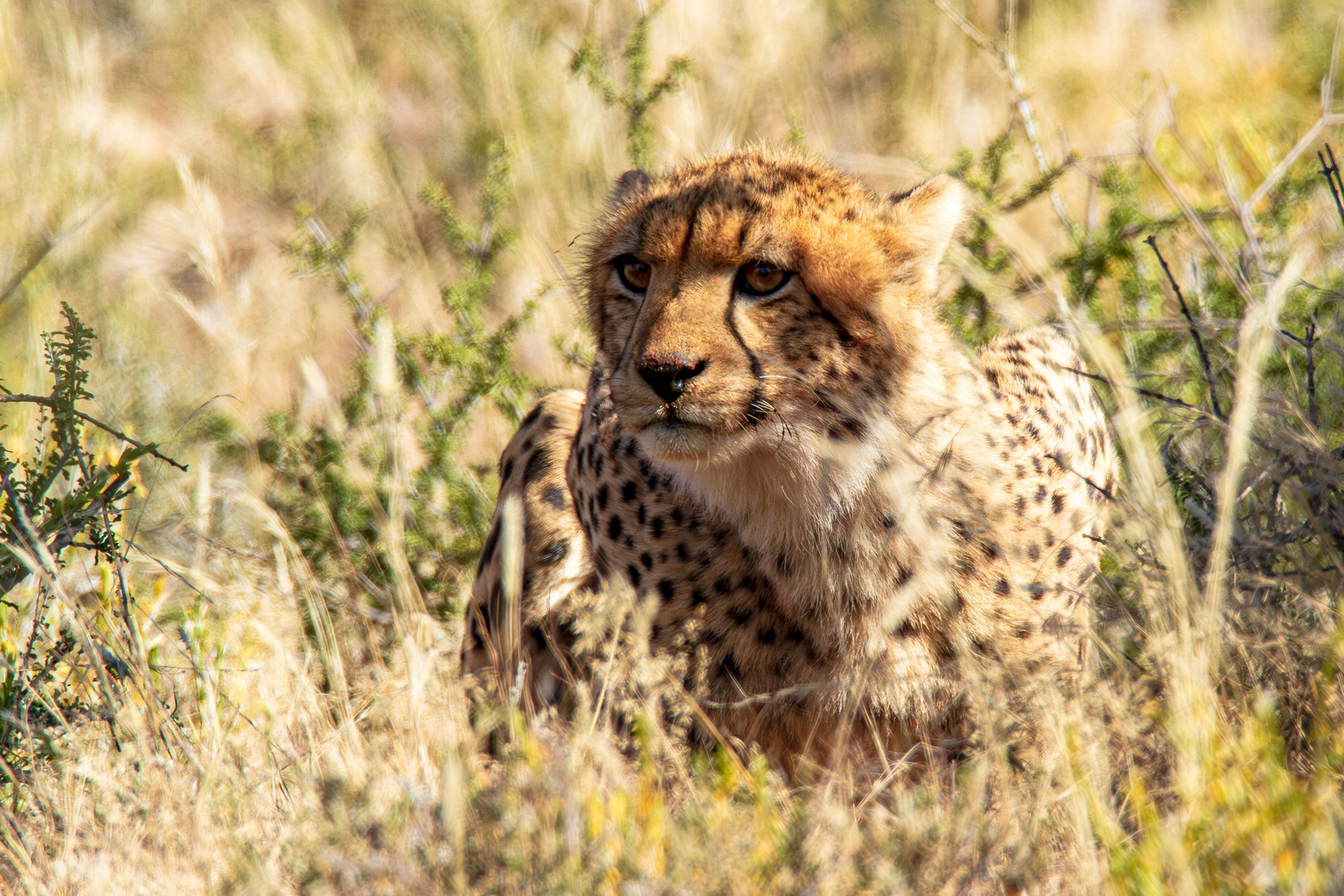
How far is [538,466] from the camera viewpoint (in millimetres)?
2977

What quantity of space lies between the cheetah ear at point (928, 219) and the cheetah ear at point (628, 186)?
513 mm

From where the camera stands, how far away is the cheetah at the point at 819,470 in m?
2.12

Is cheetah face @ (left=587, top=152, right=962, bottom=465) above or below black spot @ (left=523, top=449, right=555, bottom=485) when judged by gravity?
above

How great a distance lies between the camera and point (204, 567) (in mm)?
3443

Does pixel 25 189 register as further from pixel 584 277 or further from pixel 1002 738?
pixel 1002 738

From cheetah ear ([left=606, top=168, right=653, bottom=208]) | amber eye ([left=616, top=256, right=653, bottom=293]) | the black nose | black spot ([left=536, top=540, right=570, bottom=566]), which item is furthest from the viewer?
black spot ([left=536, top=540, right=570, bottom=566])

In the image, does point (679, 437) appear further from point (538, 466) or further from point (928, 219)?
point (538, 466)

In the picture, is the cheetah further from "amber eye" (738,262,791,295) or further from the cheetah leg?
the cheetah leg

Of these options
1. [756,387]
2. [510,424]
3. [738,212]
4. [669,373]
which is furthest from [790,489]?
[510,424]

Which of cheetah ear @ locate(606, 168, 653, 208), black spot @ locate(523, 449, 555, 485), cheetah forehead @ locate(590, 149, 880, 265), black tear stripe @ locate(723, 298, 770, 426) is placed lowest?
black spot @ locate(523, 449, 555, 485)

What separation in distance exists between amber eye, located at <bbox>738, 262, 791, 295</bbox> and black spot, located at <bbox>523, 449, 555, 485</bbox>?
93 cm

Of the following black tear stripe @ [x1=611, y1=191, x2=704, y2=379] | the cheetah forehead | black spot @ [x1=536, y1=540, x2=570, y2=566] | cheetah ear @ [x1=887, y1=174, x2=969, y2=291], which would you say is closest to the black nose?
black tear stripe @ [x1=611, y1=191, x2=704, y2=379]

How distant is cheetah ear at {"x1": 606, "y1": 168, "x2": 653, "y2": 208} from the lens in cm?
260

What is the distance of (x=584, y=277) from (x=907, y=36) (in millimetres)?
3971
